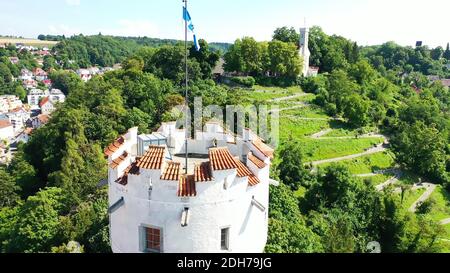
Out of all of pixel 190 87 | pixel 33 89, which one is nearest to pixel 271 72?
pixel 190 87

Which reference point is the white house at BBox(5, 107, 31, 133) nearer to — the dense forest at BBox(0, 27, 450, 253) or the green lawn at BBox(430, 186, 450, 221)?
the dense forest at BBox(0, 27, 450, 253)

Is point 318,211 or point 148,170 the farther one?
point 318,211

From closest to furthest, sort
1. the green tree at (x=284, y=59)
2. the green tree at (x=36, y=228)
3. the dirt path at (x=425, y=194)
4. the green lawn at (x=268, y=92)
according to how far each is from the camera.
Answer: the green tree at (x=36, y=228) < the dirt path at (x=425, y=194) < the green lawn at (x=268, y=92) < the green tree at (x=284, y=59)

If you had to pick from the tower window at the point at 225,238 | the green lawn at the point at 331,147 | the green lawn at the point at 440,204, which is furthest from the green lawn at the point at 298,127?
the tower window at the point at 225,238

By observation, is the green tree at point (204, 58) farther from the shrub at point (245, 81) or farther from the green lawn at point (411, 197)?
the green lawn at point (411, 197)

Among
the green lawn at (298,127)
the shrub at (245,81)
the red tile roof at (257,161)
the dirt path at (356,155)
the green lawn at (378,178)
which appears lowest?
the green lawn at (378,178)

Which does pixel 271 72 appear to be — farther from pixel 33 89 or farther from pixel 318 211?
pixel 33 89

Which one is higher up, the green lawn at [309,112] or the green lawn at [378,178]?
the green lawn at [309,112]
